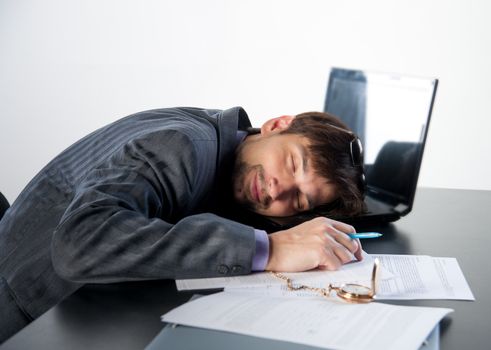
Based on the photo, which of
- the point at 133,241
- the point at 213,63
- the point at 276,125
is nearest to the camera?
the point at 133,241

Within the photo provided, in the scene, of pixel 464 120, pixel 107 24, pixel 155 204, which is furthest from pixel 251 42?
A: pixel 155 204

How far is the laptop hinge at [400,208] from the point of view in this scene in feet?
5.48

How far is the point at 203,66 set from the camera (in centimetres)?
423

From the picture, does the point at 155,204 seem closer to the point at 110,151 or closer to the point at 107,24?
the point at 110,151

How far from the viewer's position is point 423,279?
3.83ft

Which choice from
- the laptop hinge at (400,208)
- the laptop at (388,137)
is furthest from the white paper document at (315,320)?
the laptop hinge at (400,208)

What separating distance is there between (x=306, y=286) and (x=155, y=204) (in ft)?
1.10

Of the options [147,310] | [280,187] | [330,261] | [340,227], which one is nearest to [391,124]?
[280,187]

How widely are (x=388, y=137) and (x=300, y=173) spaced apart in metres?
0.42

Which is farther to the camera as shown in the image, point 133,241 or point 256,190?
point 256,190

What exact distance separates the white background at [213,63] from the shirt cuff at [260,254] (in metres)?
3.05

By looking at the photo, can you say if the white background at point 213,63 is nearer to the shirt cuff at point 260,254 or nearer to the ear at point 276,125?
the ear at point 276,125

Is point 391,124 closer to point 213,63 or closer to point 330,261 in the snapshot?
point 330,261

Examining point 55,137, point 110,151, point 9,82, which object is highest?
point 110,151
